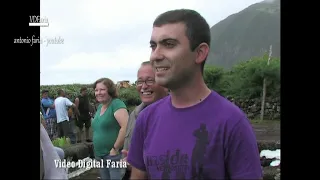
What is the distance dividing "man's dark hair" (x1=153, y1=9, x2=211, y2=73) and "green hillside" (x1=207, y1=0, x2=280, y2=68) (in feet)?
3.26

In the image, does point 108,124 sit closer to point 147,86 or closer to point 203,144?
point 147,86

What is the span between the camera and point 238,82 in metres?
5.40

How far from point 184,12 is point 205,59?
0.63 ft

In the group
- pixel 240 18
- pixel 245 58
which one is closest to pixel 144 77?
pixel 240 18

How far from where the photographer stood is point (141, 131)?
1412 mm

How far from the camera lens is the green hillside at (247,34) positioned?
2.67 metres

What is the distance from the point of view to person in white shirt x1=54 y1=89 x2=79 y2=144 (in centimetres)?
516

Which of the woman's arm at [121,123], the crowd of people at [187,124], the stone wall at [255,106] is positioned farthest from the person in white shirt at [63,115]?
the crowd of people at [187,124]

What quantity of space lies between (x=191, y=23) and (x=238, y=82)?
13.8 ft

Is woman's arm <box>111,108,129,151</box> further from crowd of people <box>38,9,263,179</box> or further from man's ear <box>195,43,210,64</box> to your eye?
man's ear <box>195,43,210,64</box>

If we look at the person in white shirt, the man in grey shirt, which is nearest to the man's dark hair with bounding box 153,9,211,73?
the man in grey shirt

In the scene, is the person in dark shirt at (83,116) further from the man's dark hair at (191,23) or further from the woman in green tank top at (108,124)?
the man's dark hair at (191,23)

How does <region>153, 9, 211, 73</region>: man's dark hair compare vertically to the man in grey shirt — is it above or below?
above
